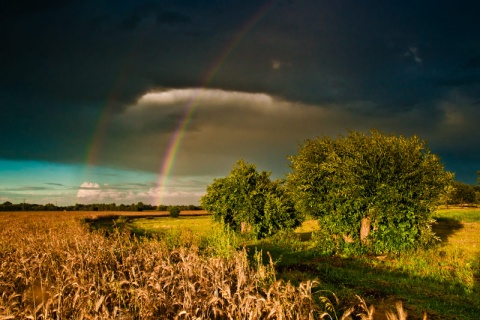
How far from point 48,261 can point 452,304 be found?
1599 cm

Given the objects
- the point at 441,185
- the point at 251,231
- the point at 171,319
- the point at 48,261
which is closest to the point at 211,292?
the point at 171,319

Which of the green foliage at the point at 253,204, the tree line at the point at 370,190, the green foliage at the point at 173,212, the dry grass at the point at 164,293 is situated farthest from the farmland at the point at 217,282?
the green foliage at the point at 173,212

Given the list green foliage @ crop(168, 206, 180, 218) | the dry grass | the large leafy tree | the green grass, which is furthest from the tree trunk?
green foliage @ crop(168, 206, 180, 218)

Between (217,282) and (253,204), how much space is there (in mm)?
26689

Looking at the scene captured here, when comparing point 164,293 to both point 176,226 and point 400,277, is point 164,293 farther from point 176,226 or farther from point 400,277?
point 176,226

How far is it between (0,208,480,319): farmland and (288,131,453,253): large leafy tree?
1.55 meters

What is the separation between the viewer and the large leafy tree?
2144 cm

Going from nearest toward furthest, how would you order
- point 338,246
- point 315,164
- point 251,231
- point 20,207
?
point 338,246 < point 315,164 < point 251,231 < point 20,207

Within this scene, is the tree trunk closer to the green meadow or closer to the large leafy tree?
the large leafy tree

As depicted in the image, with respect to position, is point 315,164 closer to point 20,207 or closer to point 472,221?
point 472,221

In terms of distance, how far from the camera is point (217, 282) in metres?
8.43

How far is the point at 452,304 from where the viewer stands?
12.3 m

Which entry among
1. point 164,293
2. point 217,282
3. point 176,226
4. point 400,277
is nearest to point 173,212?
point 176,226

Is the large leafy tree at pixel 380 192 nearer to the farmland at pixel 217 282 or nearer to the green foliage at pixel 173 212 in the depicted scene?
the farmland at pixel 217 282
